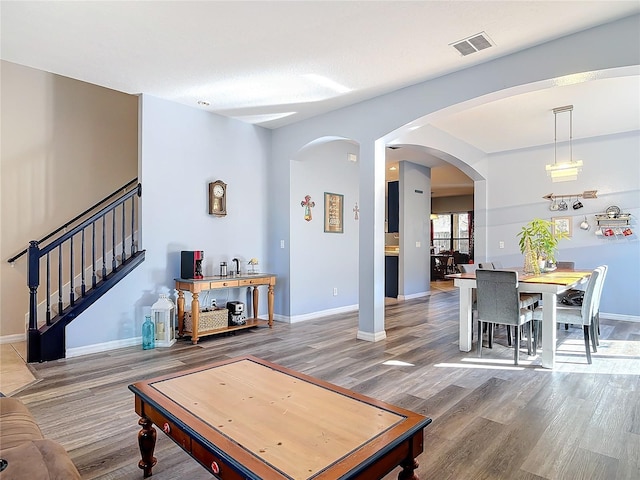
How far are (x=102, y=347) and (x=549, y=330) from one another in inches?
178

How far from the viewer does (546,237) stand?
440cm

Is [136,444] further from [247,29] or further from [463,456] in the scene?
[247,29]

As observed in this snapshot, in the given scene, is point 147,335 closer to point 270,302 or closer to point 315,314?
point 270,302

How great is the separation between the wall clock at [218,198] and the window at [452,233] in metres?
10.9

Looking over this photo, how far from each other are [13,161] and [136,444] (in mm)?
4150

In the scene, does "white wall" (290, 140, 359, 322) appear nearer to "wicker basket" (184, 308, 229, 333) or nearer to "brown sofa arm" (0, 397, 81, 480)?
"wicker basket" (184, 308, 229, 333)

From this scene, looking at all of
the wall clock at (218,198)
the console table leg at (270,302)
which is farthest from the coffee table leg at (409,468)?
the wall clock at (218,198)

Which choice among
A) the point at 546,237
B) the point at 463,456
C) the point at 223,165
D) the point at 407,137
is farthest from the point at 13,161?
the point at 546,237

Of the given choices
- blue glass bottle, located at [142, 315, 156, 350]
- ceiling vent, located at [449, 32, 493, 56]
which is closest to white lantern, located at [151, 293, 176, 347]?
blue glass bottle, located at [142, 315, 156, 350]

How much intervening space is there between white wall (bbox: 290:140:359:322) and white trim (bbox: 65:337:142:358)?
2132mm

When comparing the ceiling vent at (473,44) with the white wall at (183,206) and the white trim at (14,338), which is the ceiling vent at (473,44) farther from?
the white trim at (14,338)

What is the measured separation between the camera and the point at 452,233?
14.3m

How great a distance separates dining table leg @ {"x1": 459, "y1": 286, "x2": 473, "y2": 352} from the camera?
400cm

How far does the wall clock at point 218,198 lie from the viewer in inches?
193
